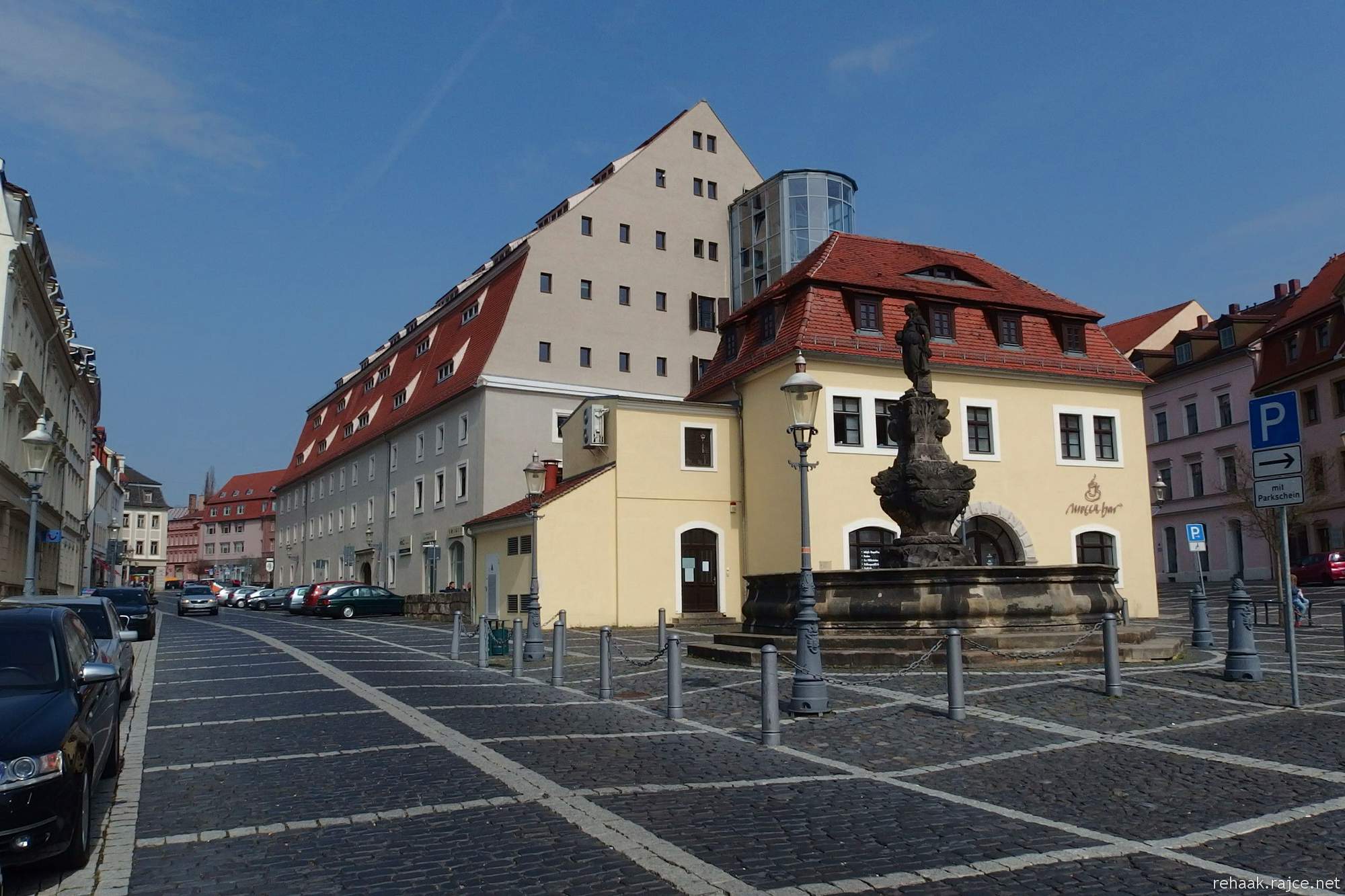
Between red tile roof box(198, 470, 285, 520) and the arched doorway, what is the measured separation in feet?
365

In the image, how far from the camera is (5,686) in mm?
6648

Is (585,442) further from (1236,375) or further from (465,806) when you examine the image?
(1236,375)

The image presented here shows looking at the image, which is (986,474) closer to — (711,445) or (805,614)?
(711,445)

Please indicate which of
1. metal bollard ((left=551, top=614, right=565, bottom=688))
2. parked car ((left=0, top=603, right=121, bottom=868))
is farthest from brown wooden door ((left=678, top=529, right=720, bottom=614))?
parked car ((left=0, top=603, right=121, bottom=868))

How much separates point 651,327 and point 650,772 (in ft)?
124

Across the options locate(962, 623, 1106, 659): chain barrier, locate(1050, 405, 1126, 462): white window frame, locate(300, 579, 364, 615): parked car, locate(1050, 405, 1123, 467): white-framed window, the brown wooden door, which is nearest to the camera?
locate(962, 623, 1106, 659): chain barrier

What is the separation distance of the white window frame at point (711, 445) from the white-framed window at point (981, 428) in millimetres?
7277

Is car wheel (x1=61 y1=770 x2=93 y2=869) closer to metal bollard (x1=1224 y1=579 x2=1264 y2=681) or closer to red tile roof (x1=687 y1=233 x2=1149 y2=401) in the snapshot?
metal bollard (x1=1224 y1=579 x2=1264 y2=681)

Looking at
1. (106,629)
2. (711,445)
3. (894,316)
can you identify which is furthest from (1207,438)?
(106,629)

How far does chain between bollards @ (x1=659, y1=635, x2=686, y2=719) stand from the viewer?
11.8 meters

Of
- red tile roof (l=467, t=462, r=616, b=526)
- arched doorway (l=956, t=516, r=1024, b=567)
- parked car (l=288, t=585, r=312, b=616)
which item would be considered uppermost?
red tile roof (l=467, t=462, r=616, b=526)

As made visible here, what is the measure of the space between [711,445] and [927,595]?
1717 centimetres

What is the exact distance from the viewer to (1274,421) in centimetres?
1200

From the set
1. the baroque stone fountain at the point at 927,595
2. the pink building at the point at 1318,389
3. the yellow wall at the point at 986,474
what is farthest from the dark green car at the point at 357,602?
the pink building at the point at 1318,389
